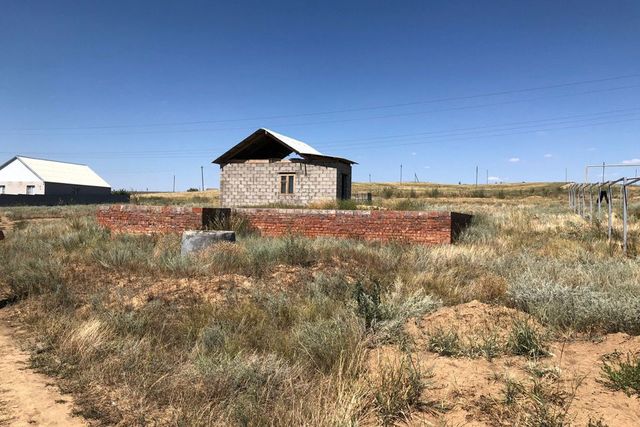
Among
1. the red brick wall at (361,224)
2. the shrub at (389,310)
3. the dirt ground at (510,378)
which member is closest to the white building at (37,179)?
the red brick wall at (361,224)

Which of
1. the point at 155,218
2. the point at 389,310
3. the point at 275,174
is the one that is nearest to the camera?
the point at 389,310

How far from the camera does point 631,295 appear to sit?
510 cm

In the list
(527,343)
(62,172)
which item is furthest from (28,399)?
(62,172)

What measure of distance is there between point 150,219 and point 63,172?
52.3 meters

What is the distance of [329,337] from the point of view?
13.8 ft

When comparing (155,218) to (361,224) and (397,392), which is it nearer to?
(361,224)

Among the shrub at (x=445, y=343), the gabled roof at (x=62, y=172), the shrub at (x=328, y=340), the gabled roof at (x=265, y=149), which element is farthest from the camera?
the gabled roof at (x=62, y=172)

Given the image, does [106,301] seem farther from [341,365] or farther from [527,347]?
[527,347]

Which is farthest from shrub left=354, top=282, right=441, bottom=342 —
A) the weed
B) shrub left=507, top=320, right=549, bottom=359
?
the weed

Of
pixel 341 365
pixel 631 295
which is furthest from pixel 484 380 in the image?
pixel 631 295

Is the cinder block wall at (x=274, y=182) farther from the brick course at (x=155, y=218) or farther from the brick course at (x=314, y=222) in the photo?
the brick course at (x=155, y=218)

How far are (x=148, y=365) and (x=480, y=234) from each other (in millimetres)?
9857

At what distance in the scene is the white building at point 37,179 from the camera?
4988 centimetres

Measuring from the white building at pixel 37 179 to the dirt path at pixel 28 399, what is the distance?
52.0m
